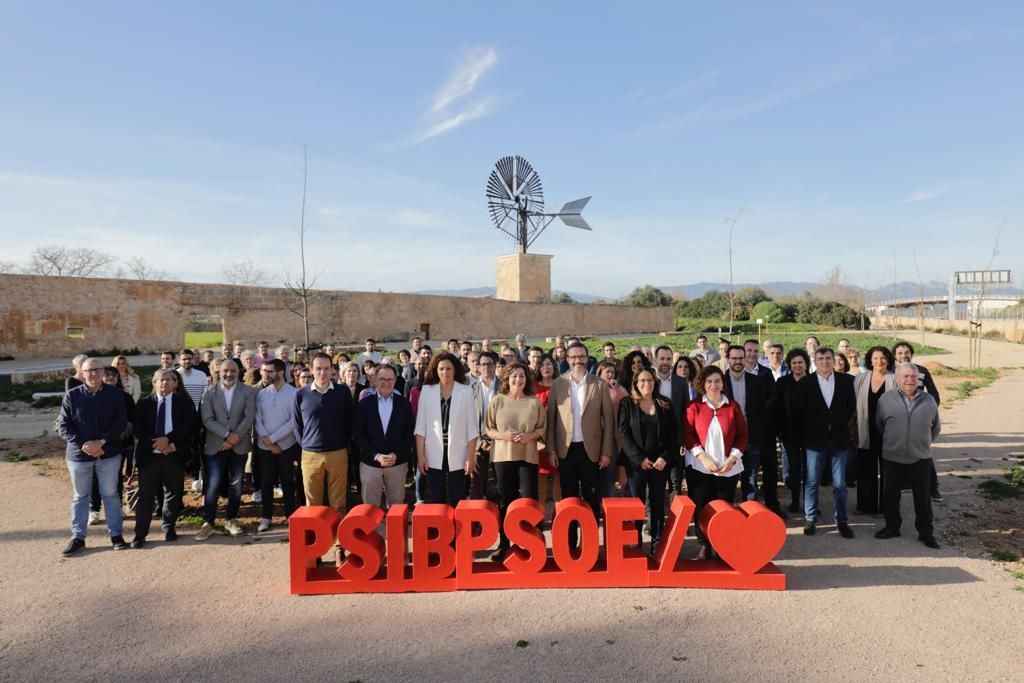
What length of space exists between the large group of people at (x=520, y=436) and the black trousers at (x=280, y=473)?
0.05 feet

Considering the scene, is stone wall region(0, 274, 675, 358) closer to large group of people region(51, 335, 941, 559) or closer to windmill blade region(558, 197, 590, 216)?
windmill blade region(558, 197, 590, 216)

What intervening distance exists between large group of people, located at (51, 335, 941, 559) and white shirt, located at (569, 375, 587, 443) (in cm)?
2

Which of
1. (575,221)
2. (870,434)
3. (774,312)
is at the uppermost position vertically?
(575,221)

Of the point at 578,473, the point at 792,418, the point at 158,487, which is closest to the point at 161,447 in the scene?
the point at 158,487

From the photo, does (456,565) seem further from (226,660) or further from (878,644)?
(878,644)

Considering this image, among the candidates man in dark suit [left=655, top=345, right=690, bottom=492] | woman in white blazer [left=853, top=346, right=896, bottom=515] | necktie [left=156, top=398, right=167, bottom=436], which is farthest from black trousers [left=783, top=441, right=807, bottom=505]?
necktie [left=156, top=398, right=167, bottom=436]

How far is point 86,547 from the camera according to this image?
18.2 ft

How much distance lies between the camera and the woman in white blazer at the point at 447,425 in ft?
17.6

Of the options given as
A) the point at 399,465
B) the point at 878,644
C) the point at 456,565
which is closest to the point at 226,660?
the point at 456,565

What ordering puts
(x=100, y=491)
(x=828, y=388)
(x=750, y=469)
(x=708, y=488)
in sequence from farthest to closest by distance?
(x=750, y=469) → (x=828, y=388) → (x=100, y=491) → (x=708, y=488)

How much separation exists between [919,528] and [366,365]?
262 inches

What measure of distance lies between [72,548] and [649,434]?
561 centimetres

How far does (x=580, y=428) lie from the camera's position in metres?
5.27

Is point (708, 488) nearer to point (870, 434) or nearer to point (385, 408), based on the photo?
point (870, 434)
